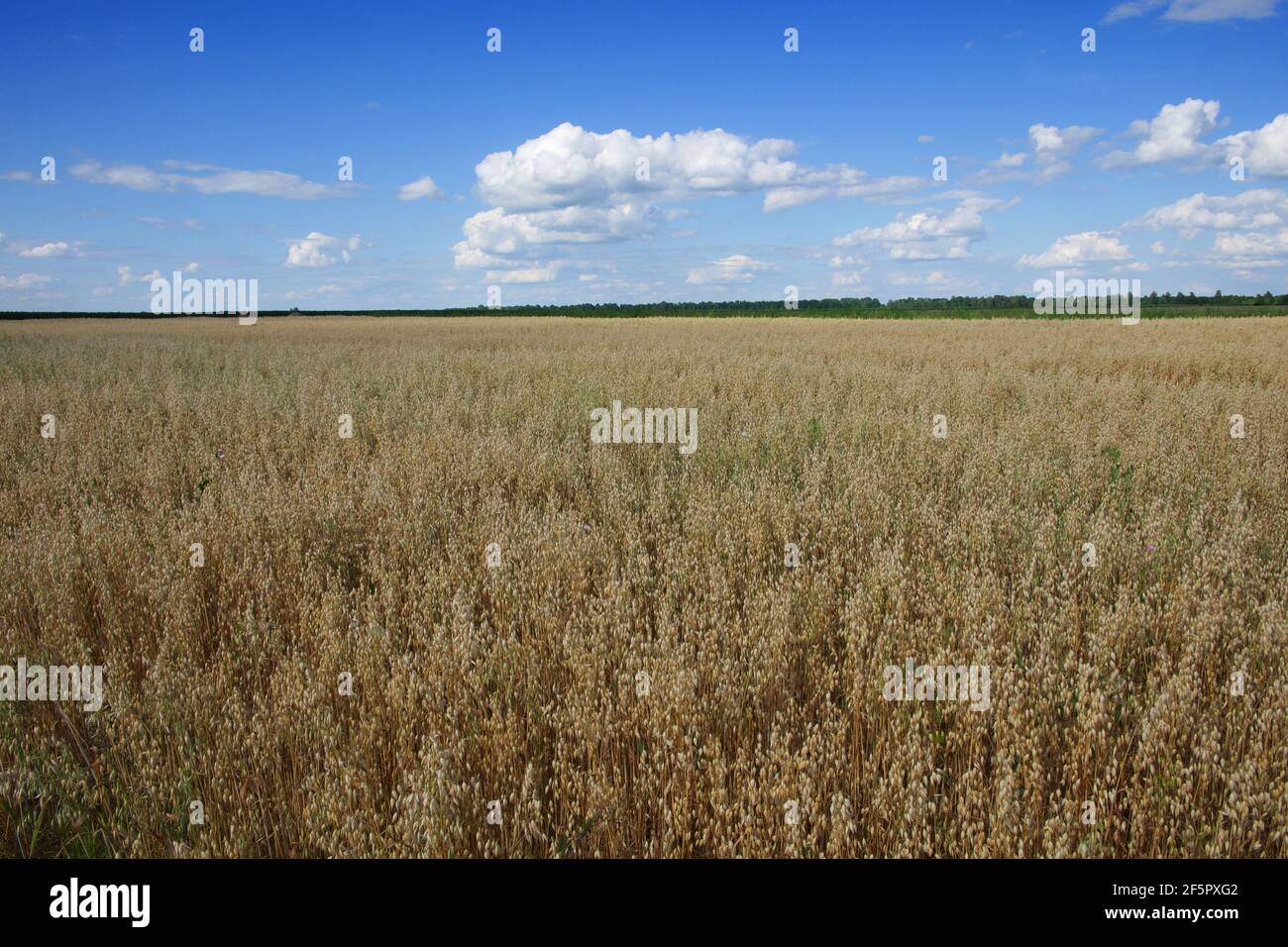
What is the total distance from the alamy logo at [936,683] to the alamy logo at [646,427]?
3762 mm

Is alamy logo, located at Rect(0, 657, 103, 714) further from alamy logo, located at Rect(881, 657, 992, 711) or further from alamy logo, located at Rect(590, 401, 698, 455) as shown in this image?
alamy logo, located at Rect(590, 401, 698, 455)

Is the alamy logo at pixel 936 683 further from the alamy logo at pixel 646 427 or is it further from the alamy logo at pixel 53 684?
the alamy logo at pixel 646 427

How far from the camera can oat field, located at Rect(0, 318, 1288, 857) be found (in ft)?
7.09

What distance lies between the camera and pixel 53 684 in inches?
116

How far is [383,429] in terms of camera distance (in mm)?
7406

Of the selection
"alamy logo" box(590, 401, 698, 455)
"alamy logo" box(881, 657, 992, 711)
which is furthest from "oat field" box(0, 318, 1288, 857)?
"alamy logo" box(590, 401, 698, 455)

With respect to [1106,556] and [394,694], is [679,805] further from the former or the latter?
[1106,556]

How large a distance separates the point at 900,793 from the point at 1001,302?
374ft

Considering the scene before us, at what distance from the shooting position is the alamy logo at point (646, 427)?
6.74 m
